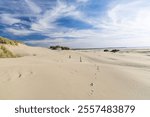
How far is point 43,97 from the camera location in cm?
449

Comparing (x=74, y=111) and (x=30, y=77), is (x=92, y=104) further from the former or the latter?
(x=30, y=77)

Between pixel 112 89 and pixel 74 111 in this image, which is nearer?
pixel 74 111

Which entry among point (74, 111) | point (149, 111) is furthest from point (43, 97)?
point (149, 111)

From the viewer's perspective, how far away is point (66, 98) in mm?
4535

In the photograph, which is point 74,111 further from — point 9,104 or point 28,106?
point 9,104

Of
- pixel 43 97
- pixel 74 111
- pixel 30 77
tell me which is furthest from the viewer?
pixel 30 77

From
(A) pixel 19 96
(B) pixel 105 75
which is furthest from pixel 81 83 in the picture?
(A) pixel 19 96

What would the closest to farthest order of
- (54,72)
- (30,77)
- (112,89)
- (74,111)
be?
(74,111) → (112,89) → (30,77) → (54,72)

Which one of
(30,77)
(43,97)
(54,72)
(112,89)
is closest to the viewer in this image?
(43,97)

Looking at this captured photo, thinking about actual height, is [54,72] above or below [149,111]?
above

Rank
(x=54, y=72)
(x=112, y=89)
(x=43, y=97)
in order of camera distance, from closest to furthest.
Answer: (x=43, y=97), (x=112, y=89), (x=54, y=72)

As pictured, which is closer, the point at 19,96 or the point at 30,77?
the point at 19,96

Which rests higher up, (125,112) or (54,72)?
(54,72)

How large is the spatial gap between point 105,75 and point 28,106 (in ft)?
9.36
